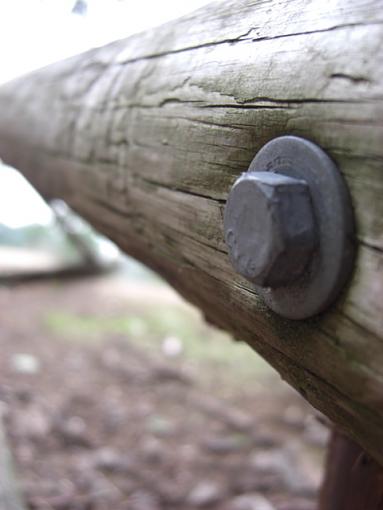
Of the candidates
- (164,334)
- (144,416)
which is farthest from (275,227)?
(164,334)

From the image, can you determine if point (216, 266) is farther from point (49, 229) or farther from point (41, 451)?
point (49, 229)

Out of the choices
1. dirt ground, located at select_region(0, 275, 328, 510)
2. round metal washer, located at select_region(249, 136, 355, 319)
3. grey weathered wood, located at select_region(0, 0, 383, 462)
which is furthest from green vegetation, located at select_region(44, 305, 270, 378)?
round metal washer, located at select_region(249, 136, 355, 319)

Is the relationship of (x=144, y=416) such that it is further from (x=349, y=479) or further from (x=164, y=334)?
(x=349, y=479)

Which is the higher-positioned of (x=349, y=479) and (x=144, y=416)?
(x=349, y=479)

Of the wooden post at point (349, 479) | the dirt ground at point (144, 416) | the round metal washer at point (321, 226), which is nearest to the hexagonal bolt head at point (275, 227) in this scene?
the round metal washer at point (321, 226)

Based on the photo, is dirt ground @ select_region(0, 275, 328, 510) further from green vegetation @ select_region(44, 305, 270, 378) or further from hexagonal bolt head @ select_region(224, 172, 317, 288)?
hexagonal bolt head @ select_region(224, 172, 317, 288)

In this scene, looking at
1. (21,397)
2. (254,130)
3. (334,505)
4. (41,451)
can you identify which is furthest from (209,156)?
(21,397)
